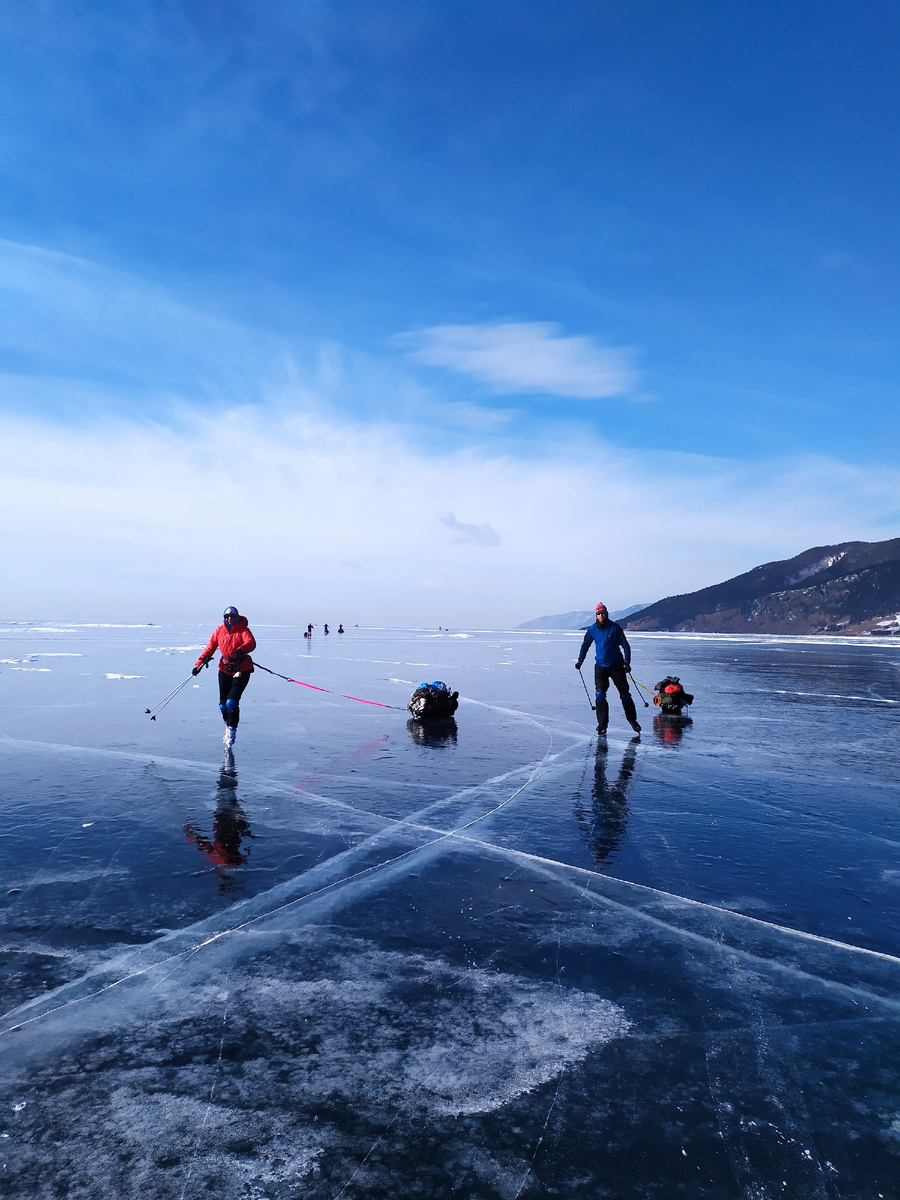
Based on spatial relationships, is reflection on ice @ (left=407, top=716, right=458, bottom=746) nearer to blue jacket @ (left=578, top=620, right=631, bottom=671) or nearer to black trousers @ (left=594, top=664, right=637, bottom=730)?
black trousers @ (left=594, top=664, right=637, bottom=730)

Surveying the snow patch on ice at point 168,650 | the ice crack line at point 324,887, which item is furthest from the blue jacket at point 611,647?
the snow patch on ice at point 168,650

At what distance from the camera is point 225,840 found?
579cm

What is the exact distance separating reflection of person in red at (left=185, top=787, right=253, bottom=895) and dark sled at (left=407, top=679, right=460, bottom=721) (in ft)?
18.9

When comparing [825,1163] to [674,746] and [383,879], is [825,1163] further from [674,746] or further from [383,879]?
[674,746]

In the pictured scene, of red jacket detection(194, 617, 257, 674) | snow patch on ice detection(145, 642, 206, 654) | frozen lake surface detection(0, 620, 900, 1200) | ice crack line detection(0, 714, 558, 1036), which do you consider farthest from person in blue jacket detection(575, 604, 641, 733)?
snow patch on ice detection(145, 642, 206, 654)

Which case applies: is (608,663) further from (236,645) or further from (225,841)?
(225,841)

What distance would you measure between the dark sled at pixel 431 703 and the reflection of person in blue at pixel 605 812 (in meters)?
4.14

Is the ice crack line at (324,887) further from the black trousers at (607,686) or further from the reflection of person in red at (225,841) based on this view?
the black trousers at (607,686)

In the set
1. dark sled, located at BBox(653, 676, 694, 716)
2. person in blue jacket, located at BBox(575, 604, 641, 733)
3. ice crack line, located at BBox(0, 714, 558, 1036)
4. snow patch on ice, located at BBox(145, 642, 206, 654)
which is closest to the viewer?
ice crack line, located at BBox(0, 714, 558, 1036)

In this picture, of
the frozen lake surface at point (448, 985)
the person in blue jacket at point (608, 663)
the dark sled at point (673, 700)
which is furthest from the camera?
the dark sled at point (673, 700)

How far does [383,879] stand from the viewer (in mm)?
4887

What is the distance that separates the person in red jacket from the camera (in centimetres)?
1000

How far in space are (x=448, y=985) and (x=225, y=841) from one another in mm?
3144

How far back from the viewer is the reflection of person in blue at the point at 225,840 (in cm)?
495
